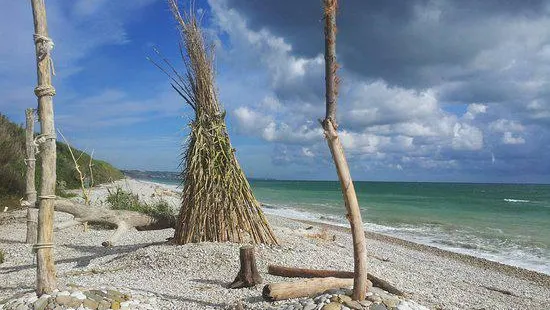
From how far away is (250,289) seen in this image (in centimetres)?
642

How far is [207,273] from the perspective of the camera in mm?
7363

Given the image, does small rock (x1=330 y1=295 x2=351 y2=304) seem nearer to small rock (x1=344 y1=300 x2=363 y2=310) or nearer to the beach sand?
small rock (x1=344 y1=300 x2=363 y2=310)

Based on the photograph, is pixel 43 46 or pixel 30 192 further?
pixel 30 192

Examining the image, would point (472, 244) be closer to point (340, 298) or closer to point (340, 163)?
point (340, 298)

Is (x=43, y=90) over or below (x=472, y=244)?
over

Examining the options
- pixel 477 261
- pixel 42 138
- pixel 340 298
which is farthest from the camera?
pixel 477 261

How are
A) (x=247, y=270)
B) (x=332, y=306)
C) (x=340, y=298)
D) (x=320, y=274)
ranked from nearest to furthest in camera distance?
(x=332, y=306)
(x=340, y=298)
(x=247, y=270)
(x=320, y=274)

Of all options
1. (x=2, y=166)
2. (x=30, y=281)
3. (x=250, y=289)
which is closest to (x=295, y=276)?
(x=250, y=289)

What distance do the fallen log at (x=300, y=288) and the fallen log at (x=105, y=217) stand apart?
18.5 ft

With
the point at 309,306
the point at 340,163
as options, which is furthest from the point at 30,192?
the point at 340,163

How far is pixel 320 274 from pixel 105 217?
20.6 ft

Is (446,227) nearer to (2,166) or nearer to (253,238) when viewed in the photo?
(253,238)

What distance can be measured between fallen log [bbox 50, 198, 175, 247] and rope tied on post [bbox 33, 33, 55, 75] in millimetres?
5326

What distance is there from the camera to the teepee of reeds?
8.49 meters
